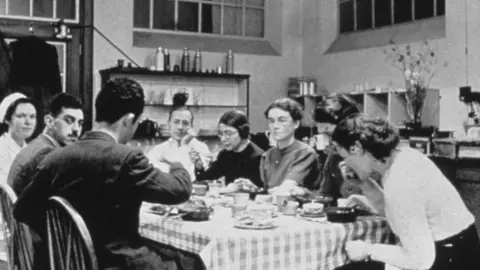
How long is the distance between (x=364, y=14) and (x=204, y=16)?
2.49m

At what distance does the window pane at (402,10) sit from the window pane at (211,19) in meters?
2.78

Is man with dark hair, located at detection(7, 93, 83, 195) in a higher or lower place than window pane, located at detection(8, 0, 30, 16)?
lower

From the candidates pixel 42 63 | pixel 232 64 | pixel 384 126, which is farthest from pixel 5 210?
pixel 232 64

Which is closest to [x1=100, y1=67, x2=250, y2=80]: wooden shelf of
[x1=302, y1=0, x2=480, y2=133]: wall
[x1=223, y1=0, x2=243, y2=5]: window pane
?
[x1=302, y1=0, x2=480, y2=133]: wall

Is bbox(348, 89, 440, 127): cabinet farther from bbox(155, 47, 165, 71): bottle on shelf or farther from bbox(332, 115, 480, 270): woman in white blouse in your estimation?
bbox(332, 115, 480, 270): woman in white blouse

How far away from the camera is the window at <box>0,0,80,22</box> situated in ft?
26.1

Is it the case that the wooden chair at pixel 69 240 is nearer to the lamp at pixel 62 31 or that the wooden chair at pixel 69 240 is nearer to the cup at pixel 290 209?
the cup at pixel 290 209

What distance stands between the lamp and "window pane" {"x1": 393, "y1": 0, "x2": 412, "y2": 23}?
4469 mm

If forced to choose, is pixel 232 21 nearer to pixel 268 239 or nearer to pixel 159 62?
pixel 159 62

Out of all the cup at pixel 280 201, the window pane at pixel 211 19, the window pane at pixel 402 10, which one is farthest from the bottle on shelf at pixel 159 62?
the cup at pixel 280 201

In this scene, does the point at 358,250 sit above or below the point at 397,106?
below

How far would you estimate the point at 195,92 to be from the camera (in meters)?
8.64

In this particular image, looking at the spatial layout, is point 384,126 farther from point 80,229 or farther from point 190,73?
point 190,73

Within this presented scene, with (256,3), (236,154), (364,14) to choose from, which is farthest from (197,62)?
(236,154)
